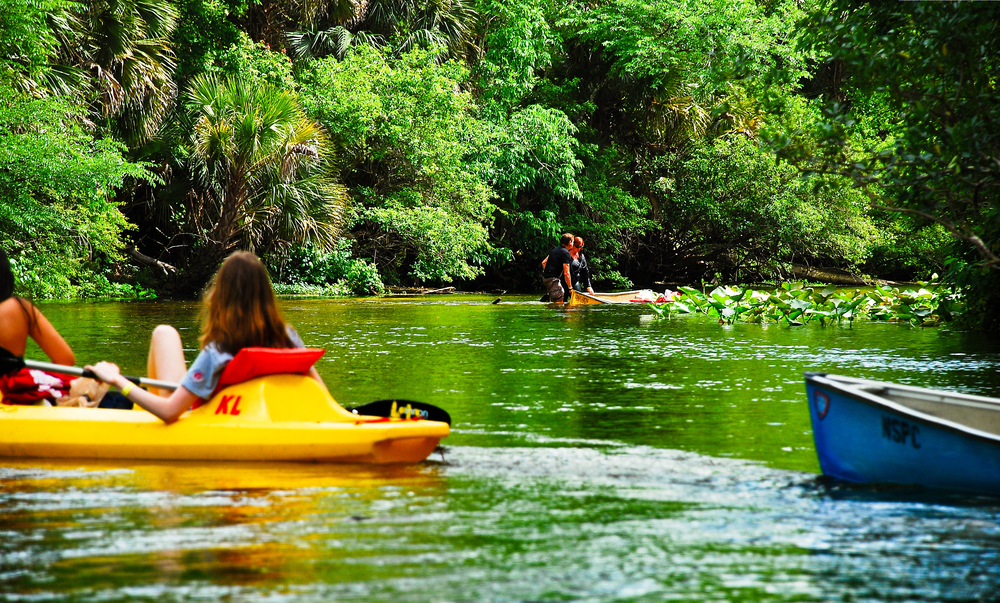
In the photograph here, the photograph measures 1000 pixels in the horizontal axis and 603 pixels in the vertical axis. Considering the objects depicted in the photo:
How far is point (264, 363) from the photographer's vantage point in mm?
5480

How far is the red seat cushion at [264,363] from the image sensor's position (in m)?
5.41

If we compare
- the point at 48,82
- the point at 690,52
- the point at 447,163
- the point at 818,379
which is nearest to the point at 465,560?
the point at 818,379

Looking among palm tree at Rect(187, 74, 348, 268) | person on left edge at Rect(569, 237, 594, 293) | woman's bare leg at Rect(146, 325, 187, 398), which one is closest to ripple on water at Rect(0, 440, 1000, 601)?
woman's bare leg at Rect(146, 325, 187, 398)

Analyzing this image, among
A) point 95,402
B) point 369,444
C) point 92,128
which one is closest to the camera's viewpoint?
point 369,444

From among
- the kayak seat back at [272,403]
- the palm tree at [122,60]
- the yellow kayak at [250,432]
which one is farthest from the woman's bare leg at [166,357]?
the palm tree at [122,60]

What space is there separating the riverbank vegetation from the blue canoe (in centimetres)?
269

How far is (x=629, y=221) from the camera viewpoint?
110 ft

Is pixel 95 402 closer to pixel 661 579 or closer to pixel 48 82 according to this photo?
pixel 661 579

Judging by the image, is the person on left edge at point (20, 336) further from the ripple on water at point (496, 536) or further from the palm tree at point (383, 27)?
the palm tree at point (383, 27)

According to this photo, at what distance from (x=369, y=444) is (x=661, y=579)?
2.23m

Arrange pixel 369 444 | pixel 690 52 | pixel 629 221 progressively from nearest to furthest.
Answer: pixel 369 444, pixel 690 52, pixel 629 221

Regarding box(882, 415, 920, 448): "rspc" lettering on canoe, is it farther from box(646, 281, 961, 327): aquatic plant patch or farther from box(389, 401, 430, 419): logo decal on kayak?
box(646, 281, 961, 327): aquatic plant patch

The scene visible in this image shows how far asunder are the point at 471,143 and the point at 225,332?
2412 cm

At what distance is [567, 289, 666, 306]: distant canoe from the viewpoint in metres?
21.3
